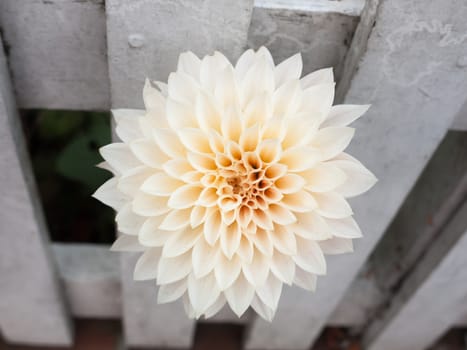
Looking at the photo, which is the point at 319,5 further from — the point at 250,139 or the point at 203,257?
the point at 203,257

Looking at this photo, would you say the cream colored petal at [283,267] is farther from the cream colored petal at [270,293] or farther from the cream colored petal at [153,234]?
the cream colored petal at [153,234]

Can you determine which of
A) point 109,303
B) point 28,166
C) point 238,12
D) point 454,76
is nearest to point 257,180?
point 238,12

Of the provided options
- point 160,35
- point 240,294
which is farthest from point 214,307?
point 160,35

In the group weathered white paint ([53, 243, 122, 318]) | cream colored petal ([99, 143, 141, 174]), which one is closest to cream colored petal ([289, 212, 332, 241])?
cream colored petal ([99, 143, 141, 174])

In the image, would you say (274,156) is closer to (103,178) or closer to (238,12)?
(238,12)

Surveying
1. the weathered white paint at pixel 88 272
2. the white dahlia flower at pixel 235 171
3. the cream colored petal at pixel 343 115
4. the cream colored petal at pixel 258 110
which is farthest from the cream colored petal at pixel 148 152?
the weathered white paint at pixel 88 272

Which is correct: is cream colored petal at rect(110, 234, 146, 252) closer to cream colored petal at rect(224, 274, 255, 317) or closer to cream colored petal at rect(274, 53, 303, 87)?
cream colored petal at rect(224, 274, 255, 317)

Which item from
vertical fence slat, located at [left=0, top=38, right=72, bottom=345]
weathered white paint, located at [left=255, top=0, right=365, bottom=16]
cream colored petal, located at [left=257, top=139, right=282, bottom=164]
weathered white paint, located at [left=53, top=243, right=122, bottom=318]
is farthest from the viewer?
weathered white paint, located at [left=53, top=243, right=122, bottom=318]
